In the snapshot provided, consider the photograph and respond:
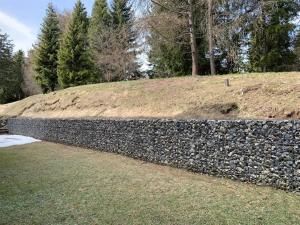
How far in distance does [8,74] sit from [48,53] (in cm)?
1160

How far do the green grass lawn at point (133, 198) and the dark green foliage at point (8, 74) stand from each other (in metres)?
32.9

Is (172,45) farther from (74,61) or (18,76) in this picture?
(18,76)

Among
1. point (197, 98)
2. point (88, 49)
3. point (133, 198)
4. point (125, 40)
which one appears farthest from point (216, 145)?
point (88, 49)

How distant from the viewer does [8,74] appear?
3919cm

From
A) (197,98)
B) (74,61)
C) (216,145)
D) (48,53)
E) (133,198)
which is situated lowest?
(133,198)

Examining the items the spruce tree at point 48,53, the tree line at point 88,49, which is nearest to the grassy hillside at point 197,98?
the tree line at point 88,49

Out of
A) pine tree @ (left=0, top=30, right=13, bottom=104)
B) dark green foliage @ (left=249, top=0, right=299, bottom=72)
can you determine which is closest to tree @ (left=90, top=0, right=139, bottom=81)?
dark green foliage @ (left=249, top=0, right=299, bottom=72)

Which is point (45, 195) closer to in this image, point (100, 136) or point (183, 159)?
point (183, 159)

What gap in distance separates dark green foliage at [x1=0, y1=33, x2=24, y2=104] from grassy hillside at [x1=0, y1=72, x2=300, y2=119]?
73.3ft

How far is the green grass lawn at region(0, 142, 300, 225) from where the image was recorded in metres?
4.83

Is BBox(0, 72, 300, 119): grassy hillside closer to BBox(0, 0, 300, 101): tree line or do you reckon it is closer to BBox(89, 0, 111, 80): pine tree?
BBox(0, 0, 300, 101): tree line

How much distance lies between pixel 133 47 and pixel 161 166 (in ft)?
66.6

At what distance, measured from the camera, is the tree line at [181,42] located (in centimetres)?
1522

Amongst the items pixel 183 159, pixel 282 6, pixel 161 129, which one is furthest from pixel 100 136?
pixel 282 6
